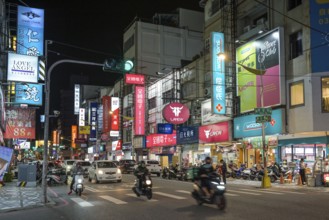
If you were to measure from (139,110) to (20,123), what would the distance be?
66.8ft

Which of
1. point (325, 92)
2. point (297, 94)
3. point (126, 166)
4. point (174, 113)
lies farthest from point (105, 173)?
point (126, 166)

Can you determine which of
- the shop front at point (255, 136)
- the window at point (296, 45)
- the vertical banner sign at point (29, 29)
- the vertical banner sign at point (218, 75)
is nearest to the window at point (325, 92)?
the window at point (296, 45)

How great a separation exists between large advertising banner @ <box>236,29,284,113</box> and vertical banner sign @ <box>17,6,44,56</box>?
53.8 ft

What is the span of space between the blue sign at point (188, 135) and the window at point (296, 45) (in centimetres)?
1492

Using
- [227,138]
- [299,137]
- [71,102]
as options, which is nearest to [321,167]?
[299,137]

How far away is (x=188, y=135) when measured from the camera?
4331cm

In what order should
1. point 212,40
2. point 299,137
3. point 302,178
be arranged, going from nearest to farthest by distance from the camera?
point 302,178 < point 299,137 < point 212,40

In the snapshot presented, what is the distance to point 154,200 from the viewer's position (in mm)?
16609

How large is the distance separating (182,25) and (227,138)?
35645 mm

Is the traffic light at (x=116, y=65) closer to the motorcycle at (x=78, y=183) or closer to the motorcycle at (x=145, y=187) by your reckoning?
the motorcycle at (x=145, y=187)

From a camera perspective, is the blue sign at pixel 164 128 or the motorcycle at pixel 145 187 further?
the blue sign at pixel 164 128

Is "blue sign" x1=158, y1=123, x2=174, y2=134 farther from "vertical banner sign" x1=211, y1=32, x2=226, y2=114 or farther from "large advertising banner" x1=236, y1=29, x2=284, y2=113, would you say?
"large advertising banner" x1=236, y1=29, x2=284, y2=113

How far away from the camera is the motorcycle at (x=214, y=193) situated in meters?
12.9

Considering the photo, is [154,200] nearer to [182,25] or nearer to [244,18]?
[244,18]
